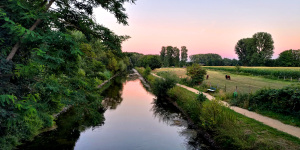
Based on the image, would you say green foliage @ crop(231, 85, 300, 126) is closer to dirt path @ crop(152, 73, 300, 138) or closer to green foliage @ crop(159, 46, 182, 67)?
dirt path @ crop(152, 73, 300, 138)

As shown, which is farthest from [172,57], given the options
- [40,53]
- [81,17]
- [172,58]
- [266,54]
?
[40,53]

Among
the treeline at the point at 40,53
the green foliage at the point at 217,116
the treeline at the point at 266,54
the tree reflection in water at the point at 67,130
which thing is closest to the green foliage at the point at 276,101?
the green foliage at the point at 217,116

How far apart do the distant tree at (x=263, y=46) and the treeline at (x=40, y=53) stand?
248 feet

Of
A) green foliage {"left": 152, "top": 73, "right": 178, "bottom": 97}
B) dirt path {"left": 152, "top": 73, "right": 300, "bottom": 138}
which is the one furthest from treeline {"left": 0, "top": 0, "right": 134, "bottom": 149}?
green foliage {"left": 152, "top": 73, "right": 178, "bottom": 97}

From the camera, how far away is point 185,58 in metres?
118

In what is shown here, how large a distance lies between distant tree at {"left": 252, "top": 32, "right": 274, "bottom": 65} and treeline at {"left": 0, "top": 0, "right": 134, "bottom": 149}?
75.7 m

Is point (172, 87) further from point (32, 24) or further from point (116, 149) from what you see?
point (32, 24)

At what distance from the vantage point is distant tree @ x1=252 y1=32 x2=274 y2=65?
67.4 m

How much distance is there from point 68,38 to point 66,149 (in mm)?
7030

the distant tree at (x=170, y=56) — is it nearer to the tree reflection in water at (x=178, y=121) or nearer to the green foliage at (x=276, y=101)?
the tree reflection in water at (x=178, y=121)

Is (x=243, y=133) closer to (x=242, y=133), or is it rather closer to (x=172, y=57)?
(x=242, y=133)

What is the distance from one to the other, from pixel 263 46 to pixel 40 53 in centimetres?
8372

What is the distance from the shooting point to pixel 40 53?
4.54 meters

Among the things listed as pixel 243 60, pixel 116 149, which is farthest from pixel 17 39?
pixel 243 60
